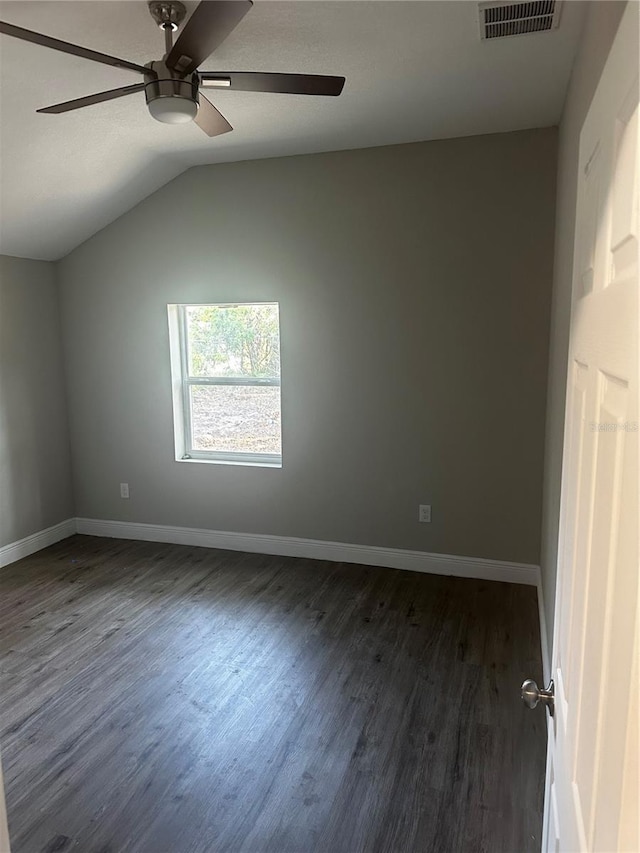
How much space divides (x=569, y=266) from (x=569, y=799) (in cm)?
195

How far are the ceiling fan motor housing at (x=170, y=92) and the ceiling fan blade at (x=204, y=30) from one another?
3 cm

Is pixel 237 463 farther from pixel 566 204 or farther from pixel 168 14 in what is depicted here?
pixel 168 14

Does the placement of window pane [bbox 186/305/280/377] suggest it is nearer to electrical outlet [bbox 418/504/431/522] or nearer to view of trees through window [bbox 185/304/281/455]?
view of trees through window [bbox 185/304/281/455]

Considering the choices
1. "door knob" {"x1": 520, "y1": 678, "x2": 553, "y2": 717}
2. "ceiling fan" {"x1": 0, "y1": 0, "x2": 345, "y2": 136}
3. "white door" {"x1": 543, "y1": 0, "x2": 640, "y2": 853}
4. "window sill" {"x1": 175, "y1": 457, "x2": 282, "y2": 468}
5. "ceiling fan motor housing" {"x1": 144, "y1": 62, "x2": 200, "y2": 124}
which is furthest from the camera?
"window sill" {"x1": 175, "y1": 457, "x2": 282, "y2": 468}

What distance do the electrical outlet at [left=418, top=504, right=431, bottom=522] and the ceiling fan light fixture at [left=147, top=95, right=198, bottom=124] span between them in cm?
268

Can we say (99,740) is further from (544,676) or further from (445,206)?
A: (445,206)

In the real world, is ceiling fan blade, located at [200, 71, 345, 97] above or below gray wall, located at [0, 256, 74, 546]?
above

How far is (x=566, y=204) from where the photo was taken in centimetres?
259

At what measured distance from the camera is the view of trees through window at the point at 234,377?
418 centimetres

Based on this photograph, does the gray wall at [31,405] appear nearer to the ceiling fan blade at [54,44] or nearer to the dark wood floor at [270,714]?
the dark wood floor at [270,714]

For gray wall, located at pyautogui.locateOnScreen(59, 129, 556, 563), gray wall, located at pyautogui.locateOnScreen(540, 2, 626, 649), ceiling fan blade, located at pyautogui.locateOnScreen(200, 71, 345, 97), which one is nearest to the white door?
gray wall, located at pyautogui.locateOnScreen(540, 2, 626, 649)

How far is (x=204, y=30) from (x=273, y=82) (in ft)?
1.18

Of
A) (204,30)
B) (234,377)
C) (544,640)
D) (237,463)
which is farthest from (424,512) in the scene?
(204,30)

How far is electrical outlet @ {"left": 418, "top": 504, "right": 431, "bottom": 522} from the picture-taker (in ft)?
12.6
